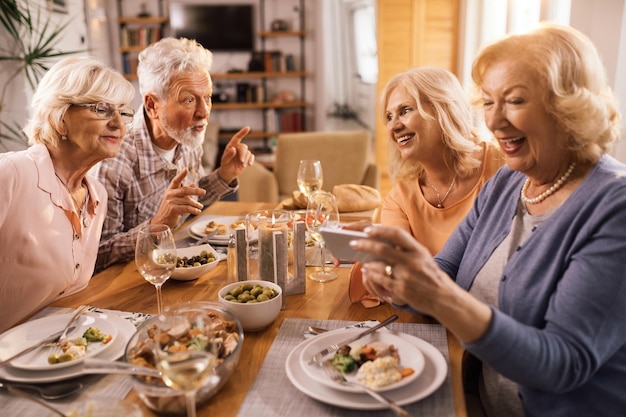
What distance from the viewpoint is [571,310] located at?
3.25ft

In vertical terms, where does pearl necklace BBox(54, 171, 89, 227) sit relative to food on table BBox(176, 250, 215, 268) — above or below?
above

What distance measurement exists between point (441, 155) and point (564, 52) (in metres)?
0.82

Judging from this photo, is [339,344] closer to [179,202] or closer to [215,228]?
[179,202]

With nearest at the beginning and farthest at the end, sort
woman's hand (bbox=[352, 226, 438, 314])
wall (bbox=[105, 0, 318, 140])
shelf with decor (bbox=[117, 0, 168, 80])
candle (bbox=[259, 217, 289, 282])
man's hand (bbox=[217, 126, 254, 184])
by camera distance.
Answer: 1. woman's hand (bbox=[352, 226, 438, 314])
2. candle (bbox=[259, 217, 289, 282])
3. man's hand (bbox=[217, 126, 254, 184])
4. shelf with decor (bbox=[117, 0, 168, 80])
5. wall (bbox=[105, 0, 318, 140])

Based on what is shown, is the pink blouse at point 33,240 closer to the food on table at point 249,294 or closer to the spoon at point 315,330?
the food on table at point 249,294

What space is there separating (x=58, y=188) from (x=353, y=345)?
1.01 metres

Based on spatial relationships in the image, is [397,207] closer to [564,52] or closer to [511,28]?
[564,52]

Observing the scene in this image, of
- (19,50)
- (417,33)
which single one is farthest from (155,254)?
(417,33)

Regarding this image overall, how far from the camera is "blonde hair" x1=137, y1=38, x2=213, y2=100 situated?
2291 millimetres

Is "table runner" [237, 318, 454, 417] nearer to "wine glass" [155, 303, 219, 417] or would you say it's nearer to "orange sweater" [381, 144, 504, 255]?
"wine glass" [155, 303, 219, 417]

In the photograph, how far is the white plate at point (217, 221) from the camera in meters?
1.91

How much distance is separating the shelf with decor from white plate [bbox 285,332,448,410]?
6528 mm

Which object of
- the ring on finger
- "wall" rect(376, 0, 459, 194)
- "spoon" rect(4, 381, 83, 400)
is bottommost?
"spoon" rect(4, 381, 83, 400)

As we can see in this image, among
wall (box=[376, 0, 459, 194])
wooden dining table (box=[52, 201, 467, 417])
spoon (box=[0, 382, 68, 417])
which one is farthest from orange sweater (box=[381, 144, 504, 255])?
wall (box=[376, 0, 459, 194])
